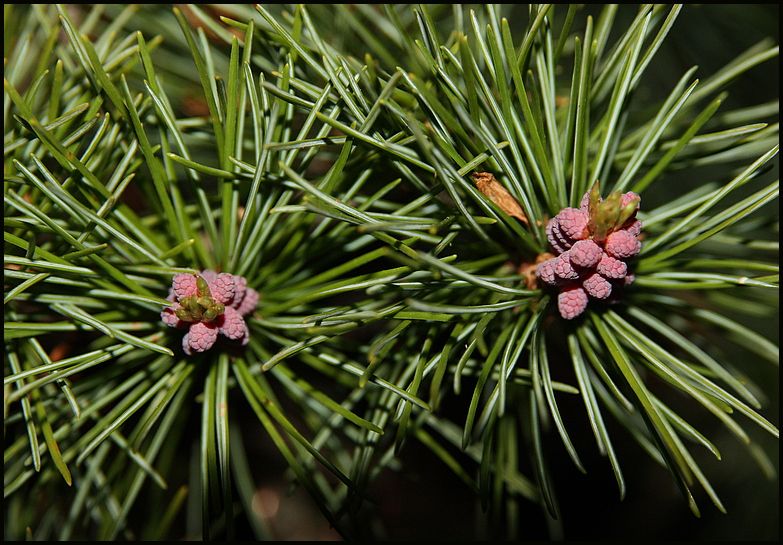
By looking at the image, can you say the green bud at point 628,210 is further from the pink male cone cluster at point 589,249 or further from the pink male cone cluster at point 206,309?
the pink male cone cluster at point 206,309

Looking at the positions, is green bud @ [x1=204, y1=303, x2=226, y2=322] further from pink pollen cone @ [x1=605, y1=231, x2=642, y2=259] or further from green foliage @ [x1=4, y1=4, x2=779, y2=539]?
pink pollen cone @ [x1=605, y1=231, x2=642, y2=259]

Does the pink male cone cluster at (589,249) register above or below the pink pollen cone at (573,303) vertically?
above

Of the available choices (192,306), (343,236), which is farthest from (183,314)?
(343,236)

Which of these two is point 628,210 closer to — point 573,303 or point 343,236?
point 573,303

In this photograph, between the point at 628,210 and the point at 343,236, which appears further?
the point at 343,236

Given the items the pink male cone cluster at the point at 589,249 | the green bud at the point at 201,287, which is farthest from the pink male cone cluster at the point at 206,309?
the pink male cone cluster at the point at 589,249
